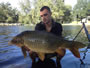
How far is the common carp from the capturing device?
258 cm

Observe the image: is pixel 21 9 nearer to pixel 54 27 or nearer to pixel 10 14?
pixel 10 14

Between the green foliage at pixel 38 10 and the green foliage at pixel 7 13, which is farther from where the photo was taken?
the green foliage at pixel 7 13

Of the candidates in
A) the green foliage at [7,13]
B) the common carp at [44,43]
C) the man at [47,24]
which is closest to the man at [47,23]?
the man at [47,24]

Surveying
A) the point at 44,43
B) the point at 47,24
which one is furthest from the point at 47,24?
the point at 44,43

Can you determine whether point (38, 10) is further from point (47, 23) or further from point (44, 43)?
point (44, 43)

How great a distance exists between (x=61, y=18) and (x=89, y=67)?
5259 centimetres

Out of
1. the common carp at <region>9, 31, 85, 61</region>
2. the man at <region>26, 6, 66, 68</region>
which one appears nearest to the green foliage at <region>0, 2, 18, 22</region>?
the man at <region>26, 6, 66, 68</region>

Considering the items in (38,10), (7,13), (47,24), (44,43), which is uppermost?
(38,10)

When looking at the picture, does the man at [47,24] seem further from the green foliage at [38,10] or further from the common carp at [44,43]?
the green foliage at [38,10]

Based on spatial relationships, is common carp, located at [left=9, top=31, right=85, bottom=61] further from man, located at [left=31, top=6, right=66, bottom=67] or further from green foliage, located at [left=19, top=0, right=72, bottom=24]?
green foliage, located at [left=19, top=0, right=72, bottom=24]

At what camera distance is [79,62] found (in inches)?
162

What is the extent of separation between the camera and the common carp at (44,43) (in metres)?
2.58

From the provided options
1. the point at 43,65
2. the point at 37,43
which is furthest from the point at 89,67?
the point at 37,43

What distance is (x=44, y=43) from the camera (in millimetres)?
2590
